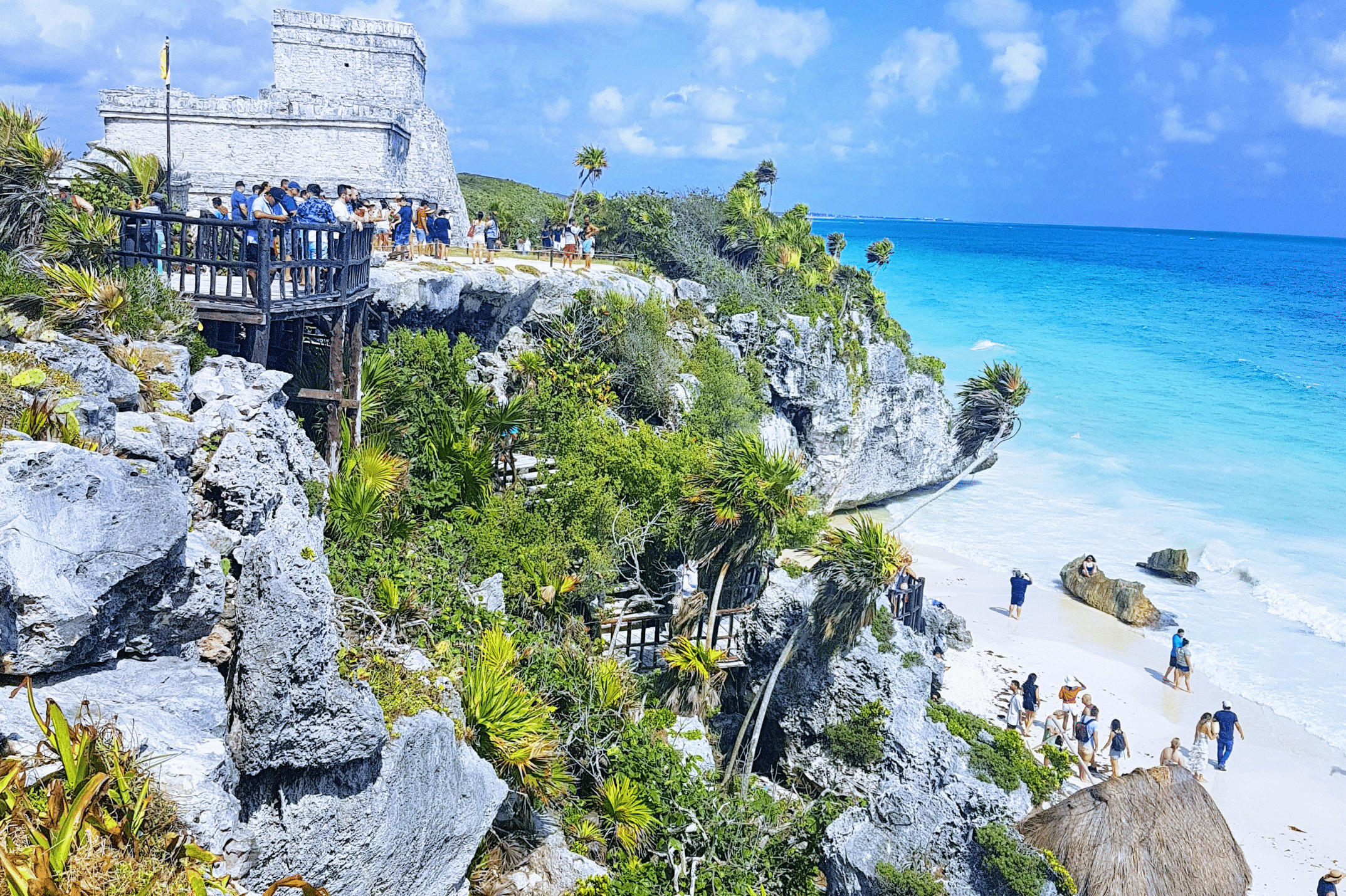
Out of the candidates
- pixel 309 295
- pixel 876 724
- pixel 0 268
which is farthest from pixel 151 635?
pixel 876 724

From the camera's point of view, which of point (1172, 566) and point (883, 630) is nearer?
point (883, 630)

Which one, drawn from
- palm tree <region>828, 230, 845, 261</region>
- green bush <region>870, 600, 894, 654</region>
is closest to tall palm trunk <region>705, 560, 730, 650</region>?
green bush <region>870, 600, 894, 654</region>

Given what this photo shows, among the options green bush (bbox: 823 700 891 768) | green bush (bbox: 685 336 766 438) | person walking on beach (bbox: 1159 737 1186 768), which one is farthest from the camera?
green bush (bbox: 685 336 766 438)

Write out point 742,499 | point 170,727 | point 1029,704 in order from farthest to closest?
point 1029,704, point 742,499, point 170,727

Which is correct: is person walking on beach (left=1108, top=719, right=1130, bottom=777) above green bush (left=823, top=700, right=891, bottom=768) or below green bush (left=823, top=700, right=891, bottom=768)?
below

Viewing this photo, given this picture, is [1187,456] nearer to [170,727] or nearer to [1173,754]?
[1173,754]

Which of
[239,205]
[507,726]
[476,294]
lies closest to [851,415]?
[476,294]

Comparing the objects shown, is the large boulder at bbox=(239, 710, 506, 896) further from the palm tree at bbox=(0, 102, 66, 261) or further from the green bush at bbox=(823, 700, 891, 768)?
the palm tree at bbox=(0, 102, 66, 261)

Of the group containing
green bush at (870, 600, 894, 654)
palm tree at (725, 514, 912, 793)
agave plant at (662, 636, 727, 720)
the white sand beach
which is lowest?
the white sand beach
